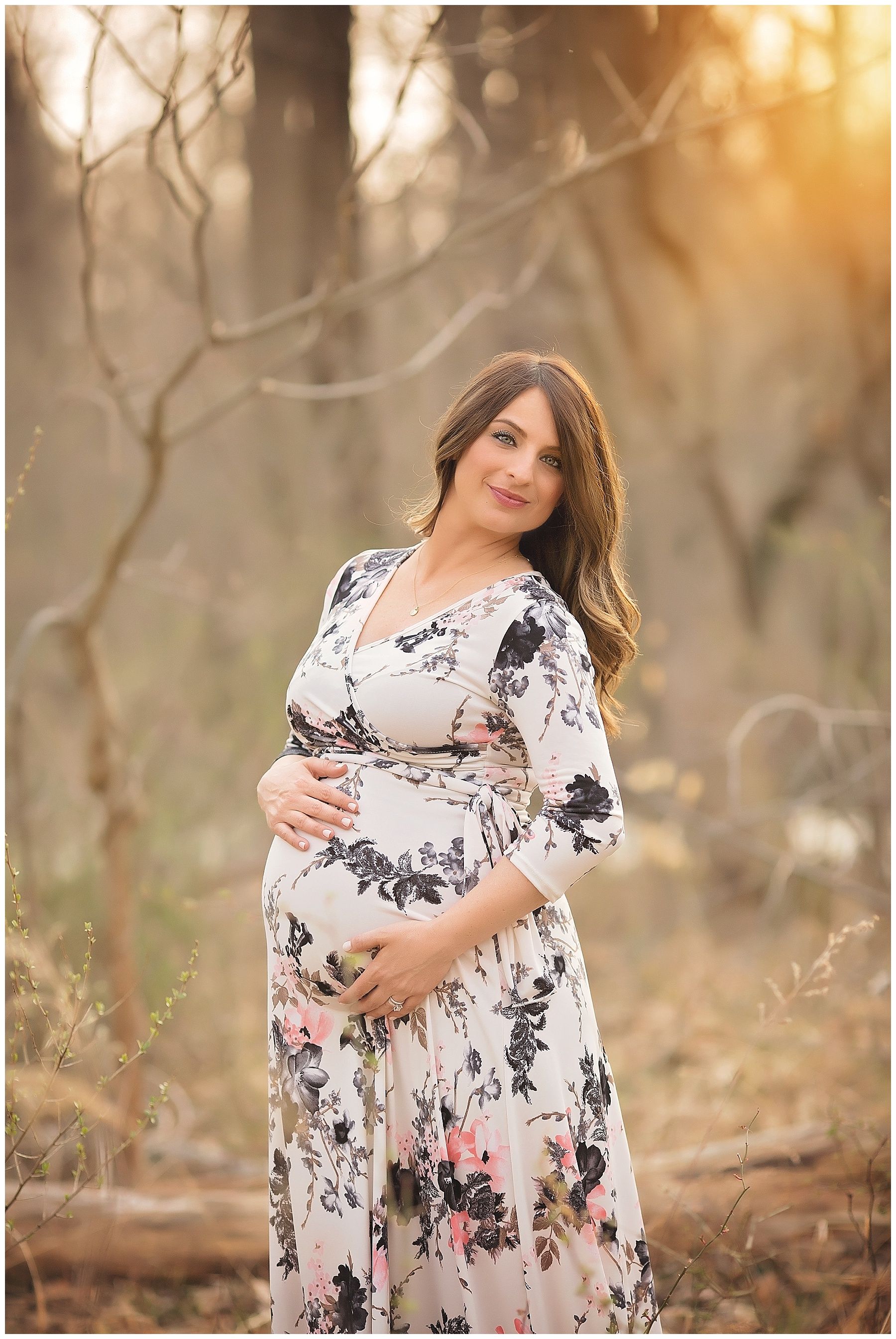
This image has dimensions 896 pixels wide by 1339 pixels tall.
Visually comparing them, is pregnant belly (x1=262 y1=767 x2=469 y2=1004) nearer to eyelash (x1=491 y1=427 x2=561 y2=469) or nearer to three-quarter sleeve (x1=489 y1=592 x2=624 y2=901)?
three-quarter sleeve (x1=489 y1=592 x2=624 y2=901)

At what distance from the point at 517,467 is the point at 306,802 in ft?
2.26

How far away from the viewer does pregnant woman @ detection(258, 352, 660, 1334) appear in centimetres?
159

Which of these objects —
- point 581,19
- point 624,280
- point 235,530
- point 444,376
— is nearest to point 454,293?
point 444,376

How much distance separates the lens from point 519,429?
180 centimetres

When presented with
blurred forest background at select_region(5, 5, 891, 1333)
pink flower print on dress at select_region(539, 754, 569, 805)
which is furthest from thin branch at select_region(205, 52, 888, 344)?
pink flower print on dress at select_region(539, 754, 569, 805)

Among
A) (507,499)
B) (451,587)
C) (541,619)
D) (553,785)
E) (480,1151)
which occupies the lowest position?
(480,1151)

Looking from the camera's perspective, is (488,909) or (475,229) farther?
(475,229)

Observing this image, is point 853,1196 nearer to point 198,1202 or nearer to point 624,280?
point 198,1202

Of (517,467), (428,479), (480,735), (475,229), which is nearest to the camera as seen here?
(480,735)

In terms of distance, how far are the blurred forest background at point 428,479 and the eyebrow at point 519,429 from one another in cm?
128

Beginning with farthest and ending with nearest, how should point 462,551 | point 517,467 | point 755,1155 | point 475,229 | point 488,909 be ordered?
point 475,229 → point 755,1155 → point 462,551 → point 517,467 → point 488,909

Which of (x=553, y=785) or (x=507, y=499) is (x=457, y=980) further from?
(x=507, y=499)

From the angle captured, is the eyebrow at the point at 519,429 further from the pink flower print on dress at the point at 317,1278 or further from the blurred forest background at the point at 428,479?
the pink flower print on dress at the point at 317,1278

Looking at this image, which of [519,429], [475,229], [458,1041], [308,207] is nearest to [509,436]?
[519,429]
